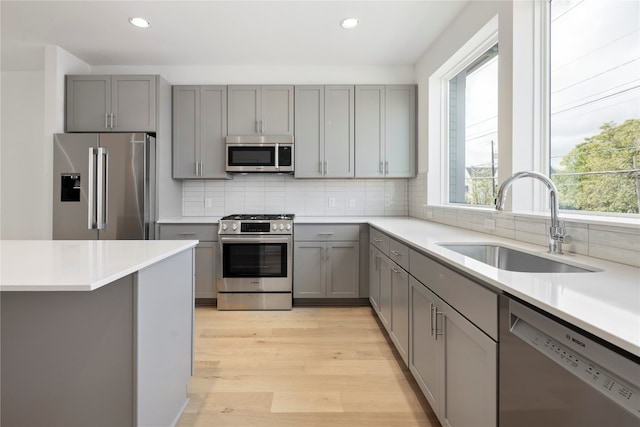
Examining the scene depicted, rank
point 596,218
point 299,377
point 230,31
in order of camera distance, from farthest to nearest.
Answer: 1. point 230,31
2. point 299,377
3. point 596,218

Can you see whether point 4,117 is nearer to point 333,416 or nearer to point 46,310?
point 46,310

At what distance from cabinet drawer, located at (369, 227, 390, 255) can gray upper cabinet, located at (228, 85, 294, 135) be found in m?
1.42

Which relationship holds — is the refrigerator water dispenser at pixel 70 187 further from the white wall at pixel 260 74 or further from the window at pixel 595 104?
the window at pixel 595 104

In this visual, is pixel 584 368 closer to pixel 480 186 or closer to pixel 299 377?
pixel 299 377

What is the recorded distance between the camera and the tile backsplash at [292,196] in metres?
4.16

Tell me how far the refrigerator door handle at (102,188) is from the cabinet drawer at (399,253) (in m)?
2.67

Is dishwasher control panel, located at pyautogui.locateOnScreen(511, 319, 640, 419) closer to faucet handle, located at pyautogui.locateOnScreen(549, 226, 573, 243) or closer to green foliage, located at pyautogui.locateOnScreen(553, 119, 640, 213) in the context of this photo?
faucet handle, located at pyautogui.locateOnScreen(549, 226, 573, 243)

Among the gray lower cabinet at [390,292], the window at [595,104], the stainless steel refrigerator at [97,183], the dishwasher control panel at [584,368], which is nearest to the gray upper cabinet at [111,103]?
the stainless steel refrigerator at [97,183]

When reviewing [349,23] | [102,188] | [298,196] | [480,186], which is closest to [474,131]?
[480,186]

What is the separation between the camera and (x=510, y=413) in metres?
1.04

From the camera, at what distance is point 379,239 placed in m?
3.06

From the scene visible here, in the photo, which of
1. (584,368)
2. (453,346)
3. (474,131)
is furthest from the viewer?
(474,131)

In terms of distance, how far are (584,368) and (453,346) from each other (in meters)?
0.73

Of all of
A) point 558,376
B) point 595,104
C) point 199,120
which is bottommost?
point 558,376
